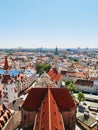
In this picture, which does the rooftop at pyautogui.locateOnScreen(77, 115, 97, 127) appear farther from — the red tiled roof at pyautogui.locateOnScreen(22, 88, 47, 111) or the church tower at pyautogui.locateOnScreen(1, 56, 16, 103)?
the church tower at pyautogui.locateOnScreen(1, 56, 16, 103)

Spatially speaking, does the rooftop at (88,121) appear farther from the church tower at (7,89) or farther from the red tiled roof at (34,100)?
the church tower at (7,89)

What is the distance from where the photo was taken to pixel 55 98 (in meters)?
36.5

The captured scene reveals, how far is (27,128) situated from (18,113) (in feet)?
28.0

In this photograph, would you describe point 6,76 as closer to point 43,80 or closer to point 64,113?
point 43,80

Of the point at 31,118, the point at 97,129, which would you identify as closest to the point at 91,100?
the point at 97,129

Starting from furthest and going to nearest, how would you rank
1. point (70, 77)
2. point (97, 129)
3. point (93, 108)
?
point (70, 77) < point (93, 108) < point (97, 129)

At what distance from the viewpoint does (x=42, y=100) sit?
36438 millimetres

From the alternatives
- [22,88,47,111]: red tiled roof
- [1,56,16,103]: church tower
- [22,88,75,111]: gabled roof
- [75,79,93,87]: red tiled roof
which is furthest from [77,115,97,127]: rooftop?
[75,79,93,87]: red tiled roof

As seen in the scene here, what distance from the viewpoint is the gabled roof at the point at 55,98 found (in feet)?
118

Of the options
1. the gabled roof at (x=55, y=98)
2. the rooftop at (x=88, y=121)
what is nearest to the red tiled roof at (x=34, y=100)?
the gabled roof at (x=55, y=98)

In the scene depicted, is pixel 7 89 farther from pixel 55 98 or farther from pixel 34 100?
pixel 55 98

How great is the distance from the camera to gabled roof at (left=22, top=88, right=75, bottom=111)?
36062 mm

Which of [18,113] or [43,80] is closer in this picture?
[18,113]

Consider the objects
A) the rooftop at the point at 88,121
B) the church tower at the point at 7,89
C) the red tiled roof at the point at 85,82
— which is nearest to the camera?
the rooftop at the point at 88,121
